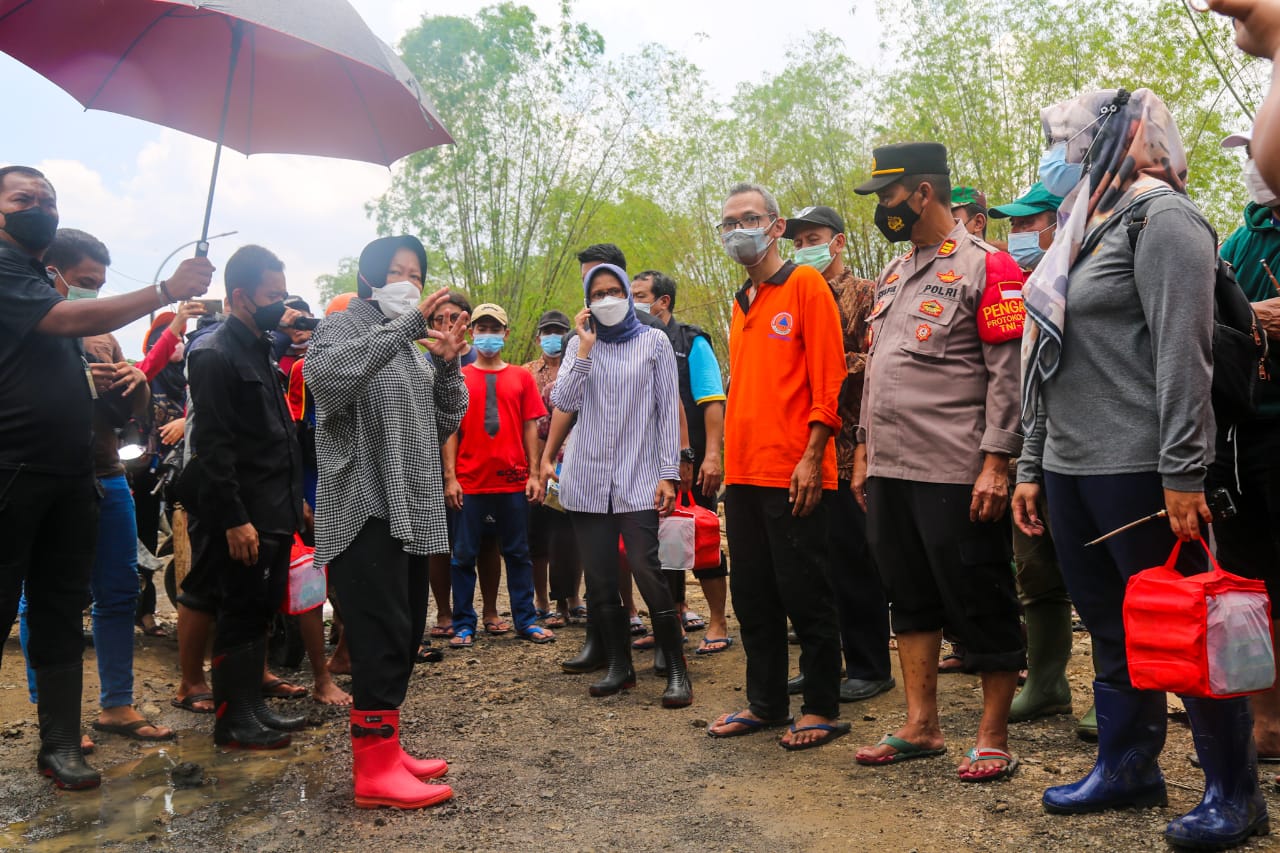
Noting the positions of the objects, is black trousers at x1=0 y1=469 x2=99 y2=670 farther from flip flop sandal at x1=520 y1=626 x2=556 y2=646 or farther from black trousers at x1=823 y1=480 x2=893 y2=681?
black trousers at x1=823 y1=480 x2=893 y2=681

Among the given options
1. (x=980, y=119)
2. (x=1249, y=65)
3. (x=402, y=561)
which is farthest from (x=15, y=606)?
(x=980, y=119)

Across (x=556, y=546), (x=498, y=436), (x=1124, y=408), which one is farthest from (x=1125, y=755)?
(x=556, y=546)

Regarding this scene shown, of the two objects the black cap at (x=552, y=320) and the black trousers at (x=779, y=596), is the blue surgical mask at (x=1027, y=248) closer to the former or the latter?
the black trousers at (x=779, y=596)

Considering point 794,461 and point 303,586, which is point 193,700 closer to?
point 303,586

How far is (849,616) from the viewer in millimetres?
5113

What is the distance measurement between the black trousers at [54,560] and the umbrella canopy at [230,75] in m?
1.60

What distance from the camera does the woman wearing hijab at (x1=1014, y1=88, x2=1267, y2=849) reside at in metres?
2.83

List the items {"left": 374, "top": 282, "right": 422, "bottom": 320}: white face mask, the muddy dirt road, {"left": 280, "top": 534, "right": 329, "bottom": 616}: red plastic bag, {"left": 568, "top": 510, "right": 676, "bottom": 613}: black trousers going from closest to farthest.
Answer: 1. the muddy dirt road
2. {"left": 374, "top": 282, "right": 422, "bottom": 320}: white face mask
3. {"left": 280, "top": 534, "right": 329, "bottom": 616}: red plastic bag
4. {"left": 568, "top": 510, "right": 676, "bottom": 613}: black trousers

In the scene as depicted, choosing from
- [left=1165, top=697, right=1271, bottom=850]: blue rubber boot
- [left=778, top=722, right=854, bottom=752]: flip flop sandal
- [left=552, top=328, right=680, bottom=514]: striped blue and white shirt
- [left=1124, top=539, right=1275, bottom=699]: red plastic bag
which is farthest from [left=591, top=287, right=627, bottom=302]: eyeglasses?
[left=1165, top=697, right=1271, bottom=850]: blue rubber boot

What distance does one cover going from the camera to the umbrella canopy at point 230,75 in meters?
4.04

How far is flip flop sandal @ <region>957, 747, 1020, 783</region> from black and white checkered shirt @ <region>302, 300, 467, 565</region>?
6.70 ft

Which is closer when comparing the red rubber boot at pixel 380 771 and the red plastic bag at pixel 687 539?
the red rubber boot at pixel 380 771

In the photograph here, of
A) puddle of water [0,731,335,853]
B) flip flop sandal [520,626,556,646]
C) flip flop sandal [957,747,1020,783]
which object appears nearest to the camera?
puddle of water [0,731,335,853]

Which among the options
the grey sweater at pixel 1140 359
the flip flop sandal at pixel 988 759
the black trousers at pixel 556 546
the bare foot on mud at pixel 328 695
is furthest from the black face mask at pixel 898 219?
the black trousers at pixel 556 546
